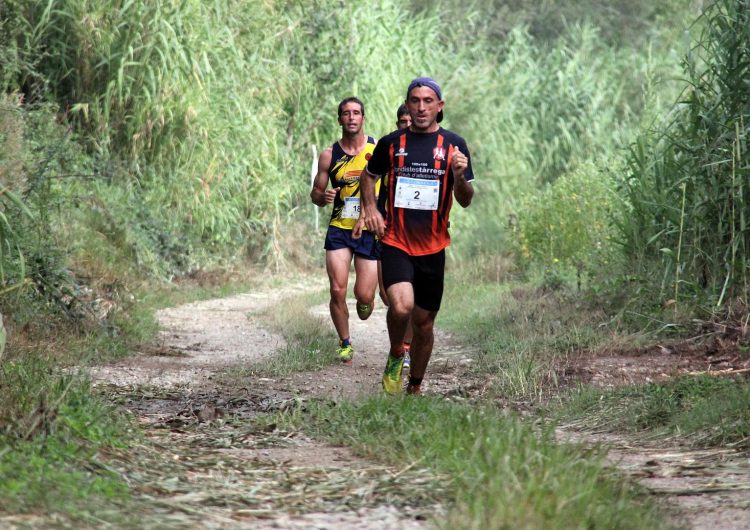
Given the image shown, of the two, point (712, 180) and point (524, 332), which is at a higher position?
point (712, 180)

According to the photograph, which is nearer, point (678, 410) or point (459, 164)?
point (678, 410)

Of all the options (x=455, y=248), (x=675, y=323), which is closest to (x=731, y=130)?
(x=675, y=323)

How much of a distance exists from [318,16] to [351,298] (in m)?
5.81

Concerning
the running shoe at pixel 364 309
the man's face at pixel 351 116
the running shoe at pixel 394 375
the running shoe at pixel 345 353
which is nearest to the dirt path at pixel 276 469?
the running shoe at pixel 394 375

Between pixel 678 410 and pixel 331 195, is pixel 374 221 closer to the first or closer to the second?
pixel 678 410

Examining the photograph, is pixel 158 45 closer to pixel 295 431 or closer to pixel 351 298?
pixel 351 298

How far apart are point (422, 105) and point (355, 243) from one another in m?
2.75

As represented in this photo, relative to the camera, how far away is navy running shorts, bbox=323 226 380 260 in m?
9.51

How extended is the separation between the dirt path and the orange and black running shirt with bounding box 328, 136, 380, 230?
1.35 metres

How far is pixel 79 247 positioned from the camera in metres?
11.1

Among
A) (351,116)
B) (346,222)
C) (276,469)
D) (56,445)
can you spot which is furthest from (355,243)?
(56,445)

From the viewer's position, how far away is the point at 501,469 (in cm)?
421

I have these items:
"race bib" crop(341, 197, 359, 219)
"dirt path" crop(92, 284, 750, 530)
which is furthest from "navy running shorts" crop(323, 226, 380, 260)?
"dirt path" crop(92, 284, 750, 530)

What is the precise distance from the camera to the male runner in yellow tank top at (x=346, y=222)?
31.0 ft
